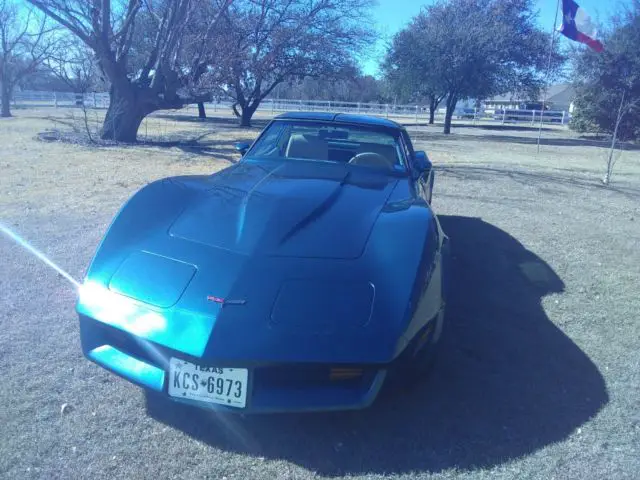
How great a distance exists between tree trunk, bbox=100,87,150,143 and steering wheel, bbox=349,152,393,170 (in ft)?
39.4

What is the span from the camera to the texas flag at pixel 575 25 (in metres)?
14.1

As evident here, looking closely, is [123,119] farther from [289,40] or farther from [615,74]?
[615,74]

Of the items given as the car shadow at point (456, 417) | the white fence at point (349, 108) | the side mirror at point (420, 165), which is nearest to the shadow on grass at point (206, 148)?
the side mirror at point (420, 165)

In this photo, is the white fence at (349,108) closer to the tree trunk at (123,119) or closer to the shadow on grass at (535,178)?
the tree trunk at (123,119)

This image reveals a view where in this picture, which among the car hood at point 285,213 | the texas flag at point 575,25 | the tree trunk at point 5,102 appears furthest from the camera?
the tree trunk at point 5,102

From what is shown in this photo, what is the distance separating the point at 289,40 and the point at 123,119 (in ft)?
31.8

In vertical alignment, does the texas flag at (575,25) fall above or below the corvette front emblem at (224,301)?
above

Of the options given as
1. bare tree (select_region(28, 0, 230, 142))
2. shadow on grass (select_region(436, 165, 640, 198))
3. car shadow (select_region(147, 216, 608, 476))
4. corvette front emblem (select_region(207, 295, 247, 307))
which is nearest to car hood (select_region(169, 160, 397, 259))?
corvette front emblem (select_region(207, 295, 247, 307))

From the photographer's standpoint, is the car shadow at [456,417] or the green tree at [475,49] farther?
the green tree at [475,49]

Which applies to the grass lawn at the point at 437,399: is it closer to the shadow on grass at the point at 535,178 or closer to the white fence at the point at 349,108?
the shadow on grass at the point at 535,178

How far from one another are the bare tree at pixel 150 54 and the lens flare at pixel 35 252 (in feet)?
31.0

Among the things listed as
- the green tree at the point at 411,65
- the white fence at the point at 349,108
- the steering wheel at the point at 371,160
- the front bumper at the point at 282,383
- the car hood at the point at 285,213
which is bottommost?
the white fence at the point at 349,108

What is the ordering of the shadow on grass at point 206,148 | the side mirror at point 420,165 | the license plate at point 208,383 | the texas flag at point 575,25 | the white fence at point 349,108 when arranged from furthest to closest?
the white fence at point 349,108, the texas flag at point 575,25, the shadow on grass at point 206,148, the side mirror at point 420,165, the license plate at point 208,383

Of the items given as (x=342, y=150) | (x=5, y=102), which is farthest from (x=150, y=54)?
(x=5, y=102)
